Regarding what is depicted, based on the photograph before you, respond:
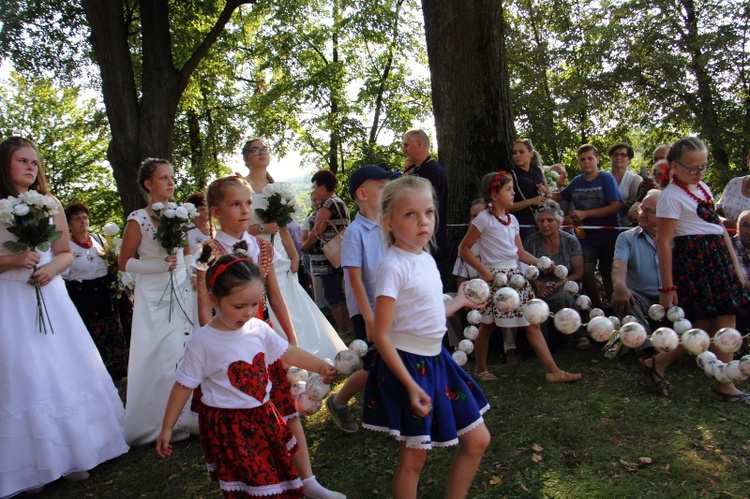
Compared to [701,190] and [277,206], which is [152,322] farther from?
[701,190]

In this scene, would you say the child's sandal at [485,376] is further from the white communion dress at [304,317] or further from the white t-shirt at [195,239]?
the white t-shirt at [195,239]

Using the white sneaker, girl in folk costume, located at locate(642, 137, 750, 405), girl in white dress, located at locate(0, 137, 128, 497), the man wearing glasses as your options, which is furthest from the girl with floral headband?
the white sneaker

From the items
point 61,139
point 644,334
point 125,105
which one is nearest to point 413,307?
point 644,334

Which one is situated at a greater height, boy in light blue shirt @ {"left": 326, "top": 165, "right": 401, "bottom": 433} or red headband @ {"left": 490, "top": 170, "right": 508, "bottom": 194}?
red headband @ {"left": 490, "top": 170, "right": 508, "bottom": 194}

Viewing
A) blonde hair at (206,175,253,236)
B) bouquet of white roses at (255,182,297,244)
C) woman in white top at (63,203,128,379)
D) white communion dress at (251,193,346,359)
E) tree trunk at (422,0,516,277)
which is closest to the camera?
Answer: blonde hair at (206,175,253,236)

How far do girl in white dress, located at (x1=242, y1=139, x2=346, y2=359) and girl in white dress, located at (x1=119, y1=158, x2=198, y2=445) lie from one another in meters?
1.00

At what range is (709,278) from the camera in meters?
4.75

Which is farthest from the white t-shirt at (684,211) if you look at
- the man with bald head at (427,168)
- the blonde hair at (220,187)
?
the blonde hair at (220,187)

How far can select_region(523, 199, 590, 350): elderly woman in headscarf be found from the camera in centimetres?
639

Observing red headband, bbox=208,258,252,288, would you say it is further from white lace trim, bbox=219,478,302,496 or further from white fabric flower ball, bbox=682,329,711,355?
white fabric flower ball, bbox=682,329,711,355

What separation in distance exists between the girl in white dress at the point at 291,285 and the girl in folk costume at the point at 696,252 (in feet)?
10.9

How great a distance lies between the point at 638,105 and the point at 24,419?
66.2 ft

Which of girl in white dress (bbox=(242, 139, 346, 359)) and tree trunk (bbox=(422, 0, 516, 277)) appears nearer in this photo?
girl in white dress (bbox=(242, 139, 346, 359))

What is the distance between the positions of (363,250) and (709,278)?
2.93m
